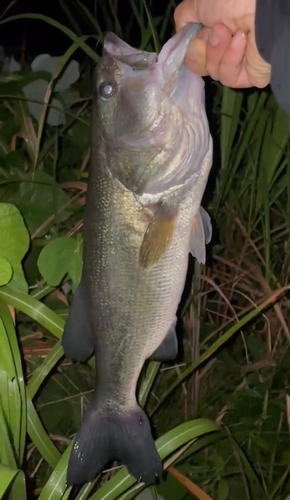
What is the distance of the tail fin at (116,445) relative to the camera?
152 cm

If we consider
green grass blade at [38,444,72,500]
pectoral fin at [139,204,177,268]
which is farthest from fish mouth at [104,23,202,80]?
green grass blade at [38,444,72,500]

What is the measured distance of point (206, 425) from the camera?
1.59 metres

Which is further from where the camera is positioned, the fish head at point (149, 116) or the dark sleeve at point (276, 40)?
the fish head at point (149, 116)

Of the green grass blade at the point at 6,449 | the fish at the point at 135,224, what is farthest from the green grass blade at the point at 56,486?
the green grass blade at the point at 6,449

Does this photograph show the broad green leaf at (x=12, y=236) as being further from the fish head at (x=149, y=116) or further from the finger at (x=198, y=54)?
the finger at (x=198, y=54)

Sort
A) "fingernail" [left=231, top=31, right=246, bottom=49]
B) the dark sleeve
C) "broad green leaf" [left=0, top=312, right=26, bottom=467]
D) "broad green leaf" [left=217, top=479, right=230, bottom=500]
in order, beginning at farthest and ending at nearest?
"broad green leaf" [left=217, top=479, right=230, bottom=500]
"broad green leaf" [left=0, top=312, right=26, bottom=467]
"fingernail" [left=231, top=31, right=246, bottom=49]
the dark sleeve

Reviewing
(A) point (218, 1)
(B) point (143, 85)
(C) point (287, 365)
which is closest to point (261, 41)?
(A) point (218, 1)

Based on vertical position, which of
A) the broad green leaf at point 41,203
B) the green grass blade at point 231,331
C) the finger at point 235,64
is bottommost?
the green grass blade at point 231,331

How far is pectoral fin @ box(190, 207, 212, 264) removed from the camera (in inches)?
53.3

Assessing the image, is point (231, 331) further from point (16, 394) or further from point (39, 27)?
point (39, 27)

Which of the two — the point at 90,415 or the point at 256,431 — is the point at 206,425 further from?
the point at 256,431

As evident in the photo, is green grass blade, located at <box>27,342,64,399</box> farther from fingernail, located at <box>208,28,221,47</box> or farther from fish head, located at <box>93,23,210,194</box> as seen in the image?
fingernail, located at <box>208,28,221,47</box>

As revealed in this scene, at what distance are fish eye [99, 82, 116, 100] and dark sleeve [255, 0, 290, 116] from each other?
0.32 m

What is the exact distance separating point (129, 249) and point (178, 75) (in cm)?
38
